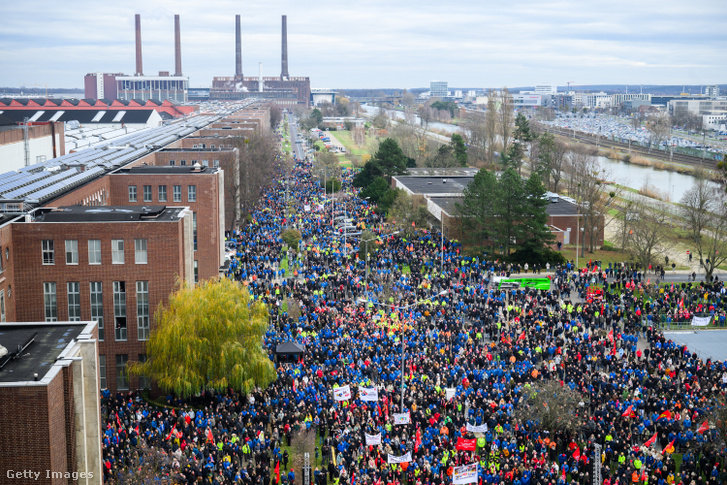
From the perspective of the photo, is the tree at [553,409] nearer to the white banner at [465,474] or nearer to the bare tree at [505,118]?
the white banner at [465,474]

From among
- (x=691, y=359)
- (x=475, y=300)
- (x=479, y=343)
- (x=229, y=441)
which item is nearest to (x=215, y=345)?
(x=229, y=441)

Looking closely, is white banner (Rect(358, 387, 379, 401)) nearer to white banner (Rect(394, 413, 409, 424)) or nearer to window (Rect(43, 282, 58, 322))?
white banner (Rect(394, 413, 409, 424))

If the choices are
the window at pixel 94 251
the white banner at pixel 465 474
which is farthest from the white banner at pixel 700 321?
the window at pixel 94 251

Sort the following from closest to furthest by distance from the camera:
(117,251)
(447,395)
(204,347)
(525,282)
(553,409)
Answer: (553,409) → (447,395) → (204,347) → (117,251) → (525,282)

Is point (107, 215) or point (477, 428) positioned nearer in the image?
point (477, 428)

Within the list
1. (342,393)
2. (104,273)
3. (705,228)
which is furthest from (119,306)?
(705,228)

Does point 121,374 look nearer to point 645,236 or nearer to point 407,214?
point 407,214
